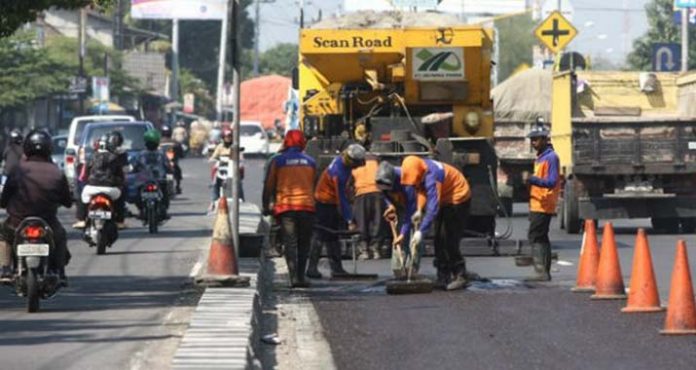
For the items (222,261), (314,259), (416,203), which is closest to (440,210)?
(416,203)

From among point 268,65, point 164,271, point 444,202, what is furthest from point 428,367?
point 268,65

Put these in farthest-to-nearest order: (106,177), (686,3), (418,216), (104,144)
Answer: (686,3)
(104,144)
(106,177)
(418,216)

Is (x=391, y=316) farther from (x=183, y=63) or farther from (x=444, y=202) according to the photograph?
(x=183, y=63)

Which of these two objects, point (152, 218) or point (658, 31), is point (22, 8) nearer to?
point (152, 218)

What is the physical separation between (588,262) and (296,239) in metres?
3.04

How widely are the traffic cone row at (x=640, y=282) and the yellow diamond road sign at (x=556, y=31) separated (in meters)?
20.9

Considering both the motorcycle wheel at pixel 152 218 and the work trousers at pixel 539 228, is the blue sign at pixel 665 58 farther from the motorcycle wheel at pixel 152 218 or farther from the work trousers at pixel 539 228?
the work trousers at pixel 539 228

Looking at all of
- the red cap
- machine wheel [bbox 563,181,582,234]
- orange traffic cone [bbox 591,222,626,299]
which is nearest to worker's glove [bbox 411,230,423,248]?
the red cap

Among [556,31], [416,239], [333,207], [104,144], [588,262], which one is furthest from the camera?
[556,31]

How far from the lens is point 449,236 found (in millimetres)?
20031

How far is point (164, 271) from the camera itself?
2216 centimetres

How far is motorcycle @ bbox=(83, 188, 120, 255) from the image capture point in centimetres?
2448

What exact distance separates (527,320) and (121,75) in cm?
7595

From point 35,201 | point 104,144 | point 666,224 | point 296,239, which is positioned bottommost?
point 666,224
